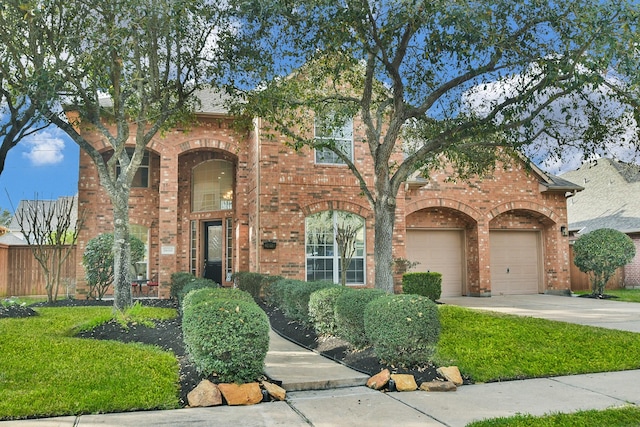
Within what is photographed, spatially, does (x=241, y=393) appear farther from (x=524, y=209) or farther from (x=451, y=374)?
(x=524, y=209)

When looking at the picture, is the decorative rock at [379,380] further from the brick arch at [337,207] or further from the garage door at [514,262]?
the garage door at [514,262]

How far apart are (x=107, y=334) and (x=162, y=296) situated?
7.81m

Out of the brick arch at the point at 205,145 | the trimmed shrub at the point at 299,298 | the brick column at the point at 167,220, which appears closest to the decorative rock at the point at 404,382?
the trimmed shrub at the point at 299,298

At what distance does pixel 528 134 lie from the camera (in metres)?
10.6

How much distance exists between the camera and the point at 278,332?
30.8 ft

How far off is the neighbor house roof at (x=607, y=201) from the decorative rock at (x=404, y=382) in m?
19.6

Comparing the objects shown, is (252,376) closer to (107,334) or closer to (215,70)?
(107,334)

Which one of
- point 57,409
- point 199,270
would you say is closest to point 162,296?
point 199,270

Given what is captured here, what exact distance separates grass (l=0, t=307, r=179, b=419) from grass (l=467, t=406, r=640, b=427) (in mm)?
2928

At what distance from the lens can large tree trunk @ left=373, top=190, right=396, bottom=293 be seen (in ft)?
34.8

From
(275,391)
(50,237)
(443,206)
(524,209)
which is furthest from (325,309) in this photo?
(524,209)

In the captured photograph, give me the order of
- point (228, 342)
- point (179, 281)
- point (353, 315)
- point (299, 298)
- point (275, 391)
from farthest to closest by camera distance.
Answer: point (179, 281)
point (299, 298)
point (353, 315)
point (228, 342)
point (275, 391)

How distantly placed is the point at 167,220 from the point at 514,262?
39.7ft

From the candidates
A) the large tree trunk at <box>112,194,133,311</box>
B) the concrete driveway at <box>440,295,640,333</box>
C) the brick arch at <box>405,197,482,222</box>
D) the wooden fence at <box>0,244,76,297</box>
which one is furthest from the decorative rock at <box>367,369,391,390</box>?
the wooden fence at <box>0,244,76,297</box>
